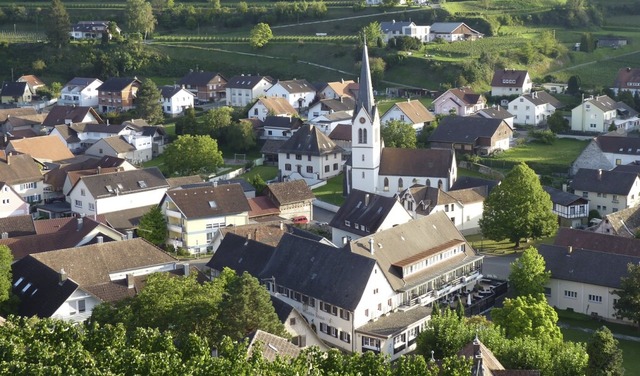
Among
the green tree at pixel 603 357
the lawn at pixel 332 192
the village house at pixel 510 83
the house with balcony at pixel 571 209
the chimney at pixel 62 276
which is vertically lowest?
the lawn at pixel 332 192

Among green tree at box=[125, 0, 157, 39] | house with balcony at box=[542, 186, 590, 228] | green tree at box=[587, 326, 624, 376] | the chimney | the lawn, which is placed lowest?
the lawn

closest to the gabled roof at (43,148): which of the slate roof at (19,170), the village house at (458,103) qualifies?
the slate roof at (19,170)

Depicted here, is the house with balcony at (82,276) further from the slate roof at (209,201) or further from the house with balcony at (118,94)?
the house with balcony at (118,94)

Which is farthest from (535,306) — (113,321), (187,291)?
(113,321)

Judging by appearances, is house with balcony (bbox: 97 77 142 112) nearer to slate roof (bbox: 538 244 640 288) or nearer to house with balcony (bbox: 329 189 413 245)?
house with balcony (bbox: 329 189 413 245)

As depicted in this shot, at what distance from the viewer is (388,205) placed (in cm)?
4075

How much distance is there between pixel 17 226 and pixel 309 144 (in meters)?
21.9

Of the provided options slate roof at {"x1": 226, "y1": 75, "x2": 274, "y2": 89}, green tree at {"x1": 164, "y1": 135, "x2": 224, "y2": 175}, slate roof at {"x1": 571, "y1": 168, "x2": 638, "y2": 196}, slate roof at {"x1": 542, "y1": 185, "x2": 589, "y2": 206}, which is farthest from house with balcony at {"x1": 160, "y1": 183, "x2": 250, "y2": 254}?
slate roof at {"x1": 226, "y1": 75, "x2": 274, "y2": 89}

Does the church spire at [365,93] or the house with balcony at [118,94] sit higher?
the church spire at [365,93]

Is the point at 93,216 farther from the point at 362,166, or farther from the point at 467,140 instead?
the point at 467,140

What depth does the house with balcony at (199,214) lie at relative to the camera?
43.1m

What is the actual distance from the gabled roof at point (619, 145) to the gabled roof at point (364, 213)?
19.7 metres

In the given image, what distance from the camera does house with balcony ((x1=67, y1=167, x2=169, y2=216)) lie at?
4622 centimetres

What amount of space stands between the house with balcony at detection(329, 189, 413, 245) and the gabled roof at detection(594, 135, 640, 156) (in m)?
19.0
